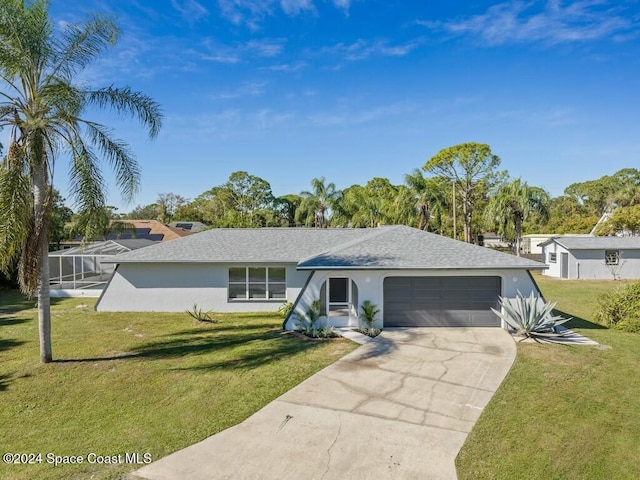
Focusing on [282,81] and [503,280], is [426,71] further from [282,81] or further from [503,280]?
[503,280]

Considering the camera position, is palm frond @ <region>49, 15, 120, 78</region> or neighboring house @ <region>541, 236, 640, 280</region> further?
neighboring house @ <region>541, 236, 640, 280</region>

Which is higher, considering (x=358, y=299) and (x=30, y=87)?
(x=30, y=87)

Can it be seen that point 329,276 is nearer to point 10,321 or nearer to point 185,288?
point 185,288

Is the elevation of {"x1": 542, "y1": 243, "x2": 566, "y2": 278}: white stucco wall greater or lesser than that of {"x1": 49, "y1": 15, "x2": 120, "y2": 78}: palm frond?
lesser

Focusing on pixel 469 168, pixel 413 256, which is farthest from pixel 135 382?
pixel 469 168

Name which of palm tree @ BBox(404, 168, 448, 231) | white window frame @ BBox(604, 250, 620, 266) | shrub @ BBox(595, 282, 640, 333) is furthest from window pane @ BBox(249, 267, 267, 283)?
white window frame @ BBox(604, 250, 620, 266)

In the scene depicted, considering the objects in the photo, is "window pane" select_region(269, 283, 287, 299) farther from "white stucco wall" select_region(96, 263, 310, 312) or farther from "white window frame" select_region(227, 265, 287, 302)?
"white stucco wall" select_region(96, 263, 310, 312)

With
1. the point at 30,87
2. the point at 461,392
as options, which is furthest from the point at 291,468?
the point at 30,87
